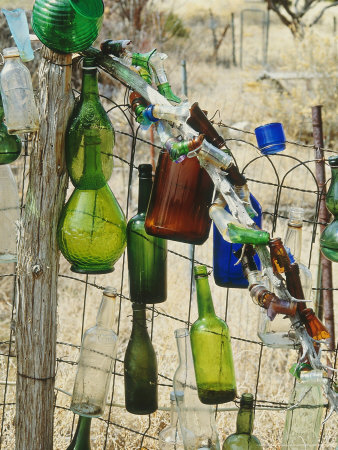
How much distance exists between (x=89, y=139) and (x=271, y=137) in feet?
1.25

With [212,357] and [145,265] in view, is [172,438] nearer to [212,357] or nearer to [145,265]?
[212,357]

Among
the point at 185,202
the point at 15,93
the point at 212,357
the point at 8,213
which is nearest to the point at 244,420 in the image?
the point at 212,357

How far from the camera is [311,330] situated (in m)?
1.02

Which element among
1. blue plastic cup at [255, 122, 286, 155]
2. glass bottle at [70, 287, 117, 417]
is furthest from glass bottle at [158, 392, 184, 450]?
blue plastic cup at [255, 122, 286, 155]

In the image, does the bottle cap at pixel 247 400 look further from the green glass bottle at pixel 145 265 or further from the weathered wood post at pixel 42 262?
the weathered wood post at pixel 42 262

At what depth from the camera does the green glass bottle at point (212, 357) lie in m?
1.43

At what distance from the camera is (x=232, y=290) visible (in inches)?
146

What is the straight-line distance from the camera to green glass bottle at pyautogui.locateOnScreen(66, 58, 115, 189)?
1394 mm

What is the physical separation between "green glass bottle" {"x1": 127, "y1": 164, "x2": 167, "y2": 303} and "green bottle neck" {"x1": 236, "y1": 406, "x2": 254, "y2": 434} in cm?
31

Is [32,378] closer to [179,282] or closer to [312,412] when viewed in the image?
[312,412]

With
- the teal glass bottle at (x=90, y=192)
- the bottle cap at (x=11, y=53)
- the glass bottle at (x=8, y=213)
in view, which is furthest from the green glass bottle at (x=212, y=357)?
the bottle cap at (x=11, y=53)

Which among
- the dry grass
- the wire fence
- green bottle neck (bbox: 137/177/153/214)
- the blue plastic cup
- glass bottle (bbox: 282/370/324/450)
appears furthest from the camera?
the dry grass

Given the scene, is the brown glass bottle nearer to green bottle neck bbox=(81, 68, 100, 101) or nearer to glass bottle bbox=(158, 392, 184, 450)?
green bottle neck bbox=(81, 68, 100, 101)

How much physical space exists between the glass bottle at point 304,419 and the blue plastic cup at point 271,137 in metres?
0.57
